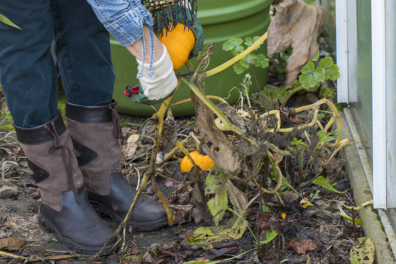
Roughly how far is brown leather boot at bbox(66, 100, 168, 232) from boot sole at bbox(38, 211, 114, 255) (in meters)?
0.18

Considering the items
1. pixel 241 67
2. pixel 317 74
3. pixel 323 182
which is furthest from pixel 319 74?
pixel 323 182

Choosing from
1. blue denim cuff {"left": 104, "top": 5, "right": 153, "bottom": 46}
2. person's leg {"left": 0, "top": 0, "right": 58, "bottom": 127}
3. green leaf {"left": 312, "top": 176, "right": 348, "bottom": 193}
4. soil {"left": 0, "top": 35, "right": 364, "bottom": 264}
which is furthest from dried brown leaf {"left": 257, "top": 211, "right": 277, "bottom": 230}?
person's leg {"left": 0, "top": 0, "right": 58, "bottom": 127}

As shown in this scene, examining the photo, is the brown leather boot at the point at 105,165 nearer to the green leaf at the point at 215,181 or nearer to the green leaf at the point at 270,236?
the green leaf at the point at 215,181

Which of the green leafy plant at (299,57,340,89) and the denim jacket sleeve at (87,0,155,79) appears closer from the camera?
the denim jacket sleeve at (87,0,155,79)

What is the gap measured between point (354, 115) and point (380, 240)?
2.92 ft

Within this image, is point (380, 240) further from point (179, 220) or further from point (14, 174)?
point (14, 174)

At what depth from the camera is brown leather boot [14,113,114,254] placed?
4.54 feet

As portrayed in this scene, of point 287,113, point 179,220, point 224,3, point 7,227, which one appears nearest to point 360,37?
point 287,113

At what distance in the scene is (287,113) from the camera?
1570 mm

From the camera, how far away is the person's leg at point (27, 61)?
1212 millimetres

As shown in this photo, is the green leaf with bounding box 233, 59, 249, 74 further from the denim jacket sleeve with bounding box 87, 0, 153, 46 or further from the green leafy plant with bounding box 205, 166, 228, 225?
the denim jacket sleeve with bounding box 87, 0, 153, 46

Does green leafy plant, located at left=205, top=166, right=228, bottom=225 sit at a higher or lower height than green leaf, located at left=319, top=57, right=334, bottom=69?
lower

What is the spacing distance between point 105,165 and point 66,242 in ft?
1.02

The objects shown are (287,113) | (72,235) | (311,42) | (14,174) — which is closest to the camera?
(311,42)
